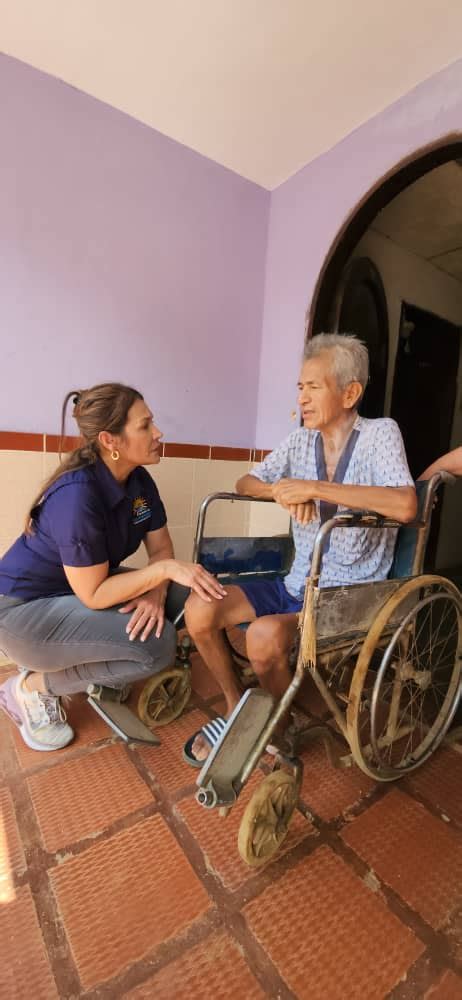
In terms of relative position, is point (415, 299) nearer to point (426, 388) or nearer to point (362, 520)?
point (426, 388)

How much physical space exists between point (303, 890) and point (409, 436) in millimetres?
2846

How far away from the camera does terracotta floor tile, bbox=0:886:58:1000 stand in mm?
783

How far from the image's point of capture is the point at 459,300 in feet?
11.1

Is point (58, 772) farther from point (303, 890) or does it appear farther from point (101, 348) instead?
point (101, 348)

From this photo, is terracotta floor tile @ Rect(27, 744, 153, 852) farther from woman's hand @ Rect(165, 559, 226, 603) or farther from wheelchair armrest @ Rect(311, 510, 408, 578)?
wheelchair armrest @ Rect(311, 510, 408, 578)

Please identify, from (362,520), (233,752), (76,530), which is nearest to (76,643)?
(76,530)

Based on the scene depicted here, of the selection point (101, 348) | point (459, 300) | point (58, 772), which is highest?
point (459, 300)

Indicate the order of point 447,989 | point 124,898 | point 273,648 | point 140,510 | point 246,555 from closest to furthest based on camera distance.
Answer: point 447,989, point 124,898, point 273,648, point 140,510, point 246,555

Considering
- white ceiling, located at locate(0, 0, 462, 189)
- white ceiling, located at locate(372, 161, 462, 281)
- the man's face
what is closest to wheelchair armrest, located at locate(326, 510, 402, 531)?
the man's face

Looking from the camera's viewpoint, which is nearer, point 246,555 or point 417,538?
point 417,538

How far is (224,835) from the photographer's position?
109 centimetres

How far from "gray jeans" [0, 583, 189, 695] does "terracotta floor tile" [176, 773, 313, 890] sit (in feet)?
1.28

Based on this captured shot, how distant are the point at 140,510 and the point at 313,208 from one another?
5.72ft

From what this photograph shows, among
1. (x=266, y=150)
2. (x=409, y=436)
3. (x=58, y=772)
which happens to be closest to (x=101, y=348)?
(x=266, y=150)
